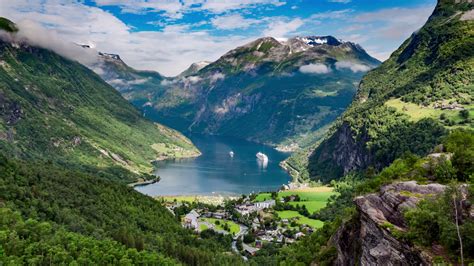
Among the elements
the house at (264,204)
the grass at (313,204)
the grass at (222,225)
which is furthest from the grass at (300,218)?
the grass at (222,225)

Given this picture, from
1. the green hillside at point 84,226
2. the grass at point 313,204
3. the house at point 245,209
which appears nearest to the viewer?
the green hillside at point 84,226

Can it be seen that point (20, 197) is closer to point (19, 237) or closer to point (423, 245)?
point (19, 237)

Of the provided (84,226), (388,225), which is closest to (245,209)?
(84,226)

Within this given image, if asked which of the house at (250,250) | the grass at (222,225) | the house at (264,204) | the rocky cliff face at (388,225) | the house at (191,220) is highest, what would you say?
the rocky cliff face at (388,225)

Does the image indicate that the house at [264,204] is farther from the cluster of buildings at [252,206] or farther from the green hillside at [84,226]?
the green hillside at [84,226]

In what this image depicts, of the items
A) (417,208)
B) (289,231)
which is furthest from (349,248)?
(289,231)

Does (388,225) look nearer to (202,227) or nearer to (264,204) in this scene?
(202,227)
